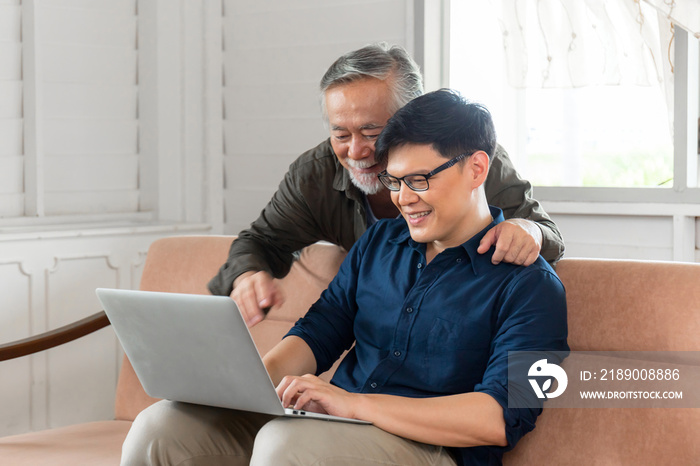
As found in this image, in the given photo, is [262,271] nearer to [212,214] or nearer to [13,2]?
[212,214]

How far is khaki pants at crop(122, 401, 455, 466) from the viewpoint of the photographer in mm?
1289

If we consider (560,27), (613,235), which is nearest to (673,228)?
(613,235)

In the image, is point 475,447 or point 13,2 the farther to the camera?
point 13,2

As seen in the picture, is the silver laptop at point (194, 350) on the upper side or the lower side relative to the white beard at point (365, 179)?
lower

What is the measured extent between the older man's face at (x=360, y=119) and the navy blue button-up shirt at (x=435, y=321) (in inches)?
6.2

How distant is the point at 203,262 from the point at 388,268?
755 millimetres

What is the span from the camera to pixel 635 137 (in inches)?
110

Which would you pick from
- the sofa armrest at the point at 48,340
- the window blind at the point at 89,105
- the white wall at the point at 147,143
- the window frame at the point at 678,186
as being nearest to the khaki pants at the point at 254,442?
the sofa armrest at the point at 48,340

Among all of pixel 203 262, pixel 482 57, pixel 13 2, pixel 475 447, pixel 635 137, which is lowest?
pixel 475 447

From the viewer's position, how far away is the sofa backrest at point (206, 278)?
81.0 inches

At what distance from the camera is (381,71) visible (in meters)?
1.81

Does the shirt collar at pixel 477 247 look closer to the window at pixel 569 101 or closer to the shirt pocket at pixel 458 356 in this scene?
the shirt pocket at pixel 458 356

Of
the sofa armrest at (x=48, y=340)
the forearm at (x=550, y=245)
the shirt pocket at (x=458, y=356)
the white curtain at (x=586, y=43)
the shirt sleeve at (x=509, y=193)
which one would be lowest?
the sofa armrest at (x=48, y=340)

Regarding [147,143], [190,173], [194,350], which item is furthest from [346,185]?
[147,143]
